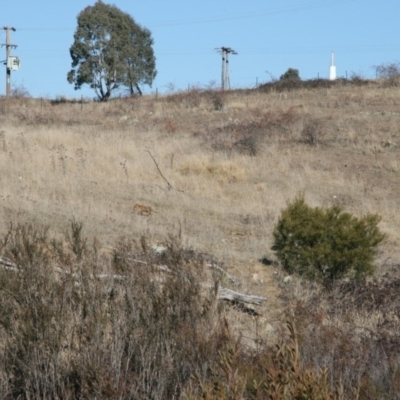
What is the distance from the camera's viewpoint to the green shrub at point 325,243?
11047 millimetres

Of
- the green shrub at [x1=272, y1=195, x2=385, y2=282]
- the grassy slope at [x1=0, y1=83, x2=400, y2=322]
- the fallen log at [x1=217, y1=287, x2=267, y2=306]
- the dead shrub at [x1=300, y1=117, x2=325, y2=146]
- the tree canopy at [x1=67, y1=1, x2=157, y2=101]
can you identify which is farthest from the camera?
the tree canopy at [x1=67, y1=1, x2=157, y2=101]

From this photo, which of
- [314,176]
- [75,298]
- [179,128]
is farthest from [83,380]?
[179,128]

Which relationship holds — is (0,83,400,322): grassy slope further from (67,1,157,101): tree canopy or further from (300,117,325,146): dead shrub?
(67,1,157,101): tree canopy

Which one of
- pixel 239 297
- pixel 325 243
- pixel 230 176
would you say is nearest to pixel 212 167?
pixel 230 176

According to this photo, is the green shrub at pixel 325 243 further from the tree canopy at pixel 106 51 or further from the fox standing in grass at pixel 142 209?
the tree canopy at pixel 106 51

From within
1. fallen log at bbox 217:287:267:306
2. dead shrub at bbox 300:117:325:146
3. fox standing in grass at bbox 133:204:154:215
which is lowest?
fallen log at bbox 217:287:267:306

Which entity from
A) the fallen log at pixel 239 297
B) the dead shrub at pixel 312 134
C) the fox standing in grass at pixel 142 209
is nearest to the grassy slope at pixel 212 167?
the dead shrub at pixel 312 134

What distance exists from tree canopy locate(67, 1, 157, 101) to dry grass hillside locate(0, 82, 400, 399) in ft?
48.5

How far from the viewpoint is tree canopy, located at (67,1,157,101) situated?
49.7 m

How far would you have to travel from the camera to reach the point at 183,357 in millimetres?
5016

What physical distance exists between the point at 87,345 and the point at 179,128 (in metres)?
23.2

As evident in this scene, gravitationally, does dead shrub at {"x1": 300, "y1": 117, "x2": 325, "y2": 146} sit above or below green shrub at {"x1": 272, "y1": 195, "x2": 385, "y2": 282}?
above

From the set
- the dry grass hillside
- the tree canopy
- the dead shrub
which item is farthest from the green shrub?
the tree canopy

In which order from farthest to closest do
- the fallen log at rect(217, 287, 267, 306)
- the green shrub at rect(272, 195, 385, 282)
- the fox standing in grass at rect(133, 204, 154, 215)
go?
the fox standing in grass at rect(133, 204, 154, 215)
the green shrub at rect(272, 195, 385, 282)
the fallen log at rect(217, 287, 267, 306)
